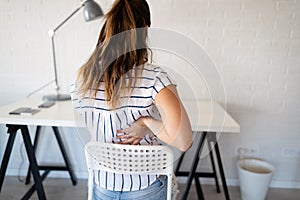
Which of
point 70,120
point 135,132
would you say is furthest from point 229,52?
point 135,132

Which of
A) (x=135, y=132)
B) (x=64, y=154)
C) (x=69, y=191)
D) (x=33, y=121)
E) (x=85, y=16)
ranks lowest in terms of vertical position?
(x=69, y=191)

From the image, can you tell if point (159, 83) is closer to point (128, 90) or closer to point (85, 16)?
point (128, 90)

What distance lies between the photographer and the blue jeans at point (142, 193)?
968 mm

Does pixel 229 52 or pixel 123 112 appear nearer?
pixel 123 112

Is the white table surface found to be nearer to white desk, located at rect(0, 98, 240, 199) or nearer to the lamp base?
white desk, located at rect(0, 98, 240, 199)

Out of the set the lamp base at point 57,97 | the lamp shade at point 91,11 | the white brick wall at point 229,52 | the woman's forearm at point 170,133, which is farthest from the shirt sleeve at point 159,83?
the lamp base at point 57,97

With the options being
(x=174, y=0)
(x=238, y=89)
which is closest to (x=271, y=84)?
(x=238, y=89)

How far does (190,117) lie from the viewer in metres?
1.49

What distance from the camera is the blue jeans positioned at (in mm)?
968

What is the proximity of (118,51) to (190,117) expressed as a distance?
77cm

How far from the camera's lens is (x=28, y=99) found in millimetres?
2105

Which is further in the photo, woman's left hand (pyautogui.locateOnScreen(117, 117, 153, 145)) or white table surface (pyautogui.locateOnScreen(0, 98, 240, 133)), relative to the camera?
white table surface (pyautogui.locateOnScreen(0, 98, 240, 133))

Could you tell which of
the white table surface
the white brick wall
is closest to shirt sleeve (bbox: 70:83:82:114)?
the white table surface

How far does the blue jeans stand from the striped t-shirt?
2 cm
